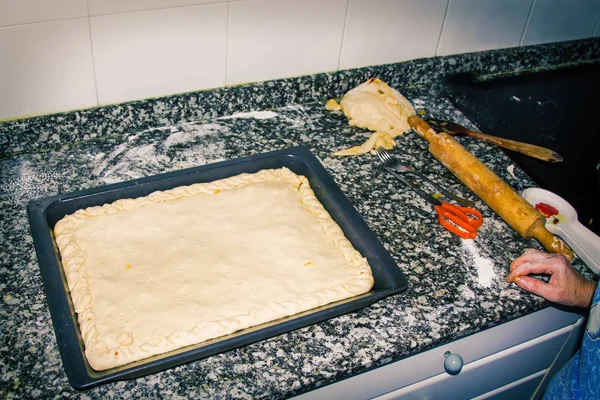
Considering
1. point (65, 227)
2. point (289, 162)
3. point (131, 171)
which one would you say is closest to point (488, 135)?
point (289, 162)

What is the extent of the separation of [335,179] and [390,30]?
20.5 inches

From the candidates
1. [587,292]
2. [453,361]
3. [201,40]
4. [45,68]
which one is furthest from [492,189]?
[45,68]

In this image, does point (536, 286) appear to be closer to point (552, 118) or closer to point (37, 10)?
point (552, 118)

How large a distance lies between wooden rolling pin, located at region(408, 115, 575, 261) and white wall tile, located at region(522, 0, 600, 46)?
2.15ft

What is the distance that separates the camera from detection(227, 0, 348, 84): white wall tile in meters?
1.36

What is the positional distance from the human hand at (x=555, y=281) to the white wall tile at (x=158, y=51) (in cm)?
86

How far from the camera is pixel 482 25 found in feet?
5.58

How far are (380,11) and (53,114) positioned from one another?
882 millimetres

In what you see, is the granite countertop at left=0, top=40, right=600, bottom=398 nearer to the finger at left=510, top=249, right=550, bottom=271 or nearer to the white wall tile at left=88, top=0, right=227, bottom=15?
the finger at left=510, top=249, right=550, bottom=271

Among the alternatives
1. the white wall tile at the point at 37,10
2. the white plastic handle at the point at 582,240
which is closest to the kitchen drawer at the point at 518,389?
the white plastic handle at the point at 582,240

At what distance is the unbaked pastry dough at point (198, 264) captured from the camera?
95cm

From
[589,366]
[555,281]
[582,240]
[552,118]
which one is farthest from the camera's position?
[552,118]

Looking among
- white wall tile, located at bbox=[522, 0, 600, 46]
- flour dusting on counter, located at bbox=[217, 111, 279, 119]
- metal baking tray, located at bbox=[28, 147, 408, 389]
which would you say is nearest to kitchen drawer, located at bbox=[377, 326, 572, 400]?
metal baking tray, located at bbox=[28, 147, 408, 389]

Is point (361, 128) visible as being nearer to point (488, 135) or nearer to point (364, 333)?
point (488, 135)
